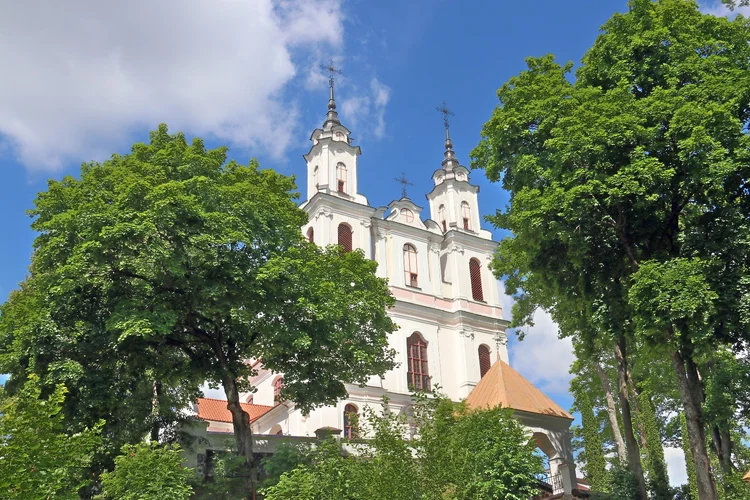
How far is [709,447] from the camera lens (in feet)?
79.9

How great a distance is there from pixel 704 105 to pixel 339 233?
73.7 ft

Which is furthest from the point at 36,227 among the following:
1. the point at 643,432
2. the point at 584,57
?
the point at 643,432

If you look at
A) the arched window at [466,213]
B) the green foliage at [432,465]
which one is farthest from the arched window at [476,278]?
the green foliage at [432,465]

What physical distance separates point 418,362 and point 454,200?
1153 cm

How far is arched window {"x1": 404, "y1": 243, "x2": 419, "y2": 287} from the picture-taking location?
3691 cm

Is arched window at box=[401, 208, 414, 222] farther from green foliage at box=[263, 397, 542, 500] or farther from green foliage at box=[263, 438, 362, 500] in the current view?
green foliage at box=[263, 438, 362, 500]

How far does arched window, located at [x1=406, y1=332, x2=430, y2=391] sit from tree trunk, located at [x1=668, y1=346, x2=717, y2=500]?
20.0 meters

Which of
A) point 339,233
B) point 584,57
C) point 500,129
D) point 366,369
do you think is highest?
point 339,233

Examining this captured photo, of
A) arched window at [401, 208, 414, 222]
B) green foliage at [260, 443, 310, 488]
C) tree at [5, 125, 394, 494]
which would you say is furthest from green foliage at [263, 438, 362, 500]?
arched window at [401, 208, 414, 222]

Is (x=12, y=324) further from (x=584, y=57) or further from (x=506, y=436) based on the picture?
(x=584, y=57)

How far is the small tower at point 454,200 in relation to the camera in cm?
4156

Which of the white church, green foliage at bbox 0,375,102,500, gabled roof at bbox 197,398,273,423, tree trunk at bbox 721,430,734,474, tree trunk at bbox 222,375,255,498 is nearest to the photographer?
green foliage at bbox 0,375,102,500

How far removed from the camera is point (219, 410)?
36.9 meters

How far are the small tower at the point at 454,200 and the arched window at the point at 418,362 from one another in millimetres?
7838
